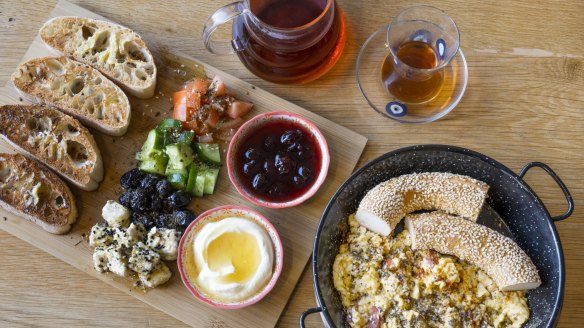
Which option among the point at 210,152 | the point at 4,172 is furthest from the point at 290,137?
the point at 4,172

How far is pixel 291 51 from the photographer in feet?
8.29

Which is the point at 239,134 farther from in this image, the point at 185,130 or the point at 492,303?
the point at 492,303

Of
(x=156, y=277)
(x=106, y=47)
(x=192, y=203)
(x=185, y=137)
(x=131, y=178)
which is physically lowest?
(x=156, y=277)

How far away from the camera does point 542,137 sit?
2588mm

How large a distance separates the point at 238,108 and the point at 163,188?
432 millimetres

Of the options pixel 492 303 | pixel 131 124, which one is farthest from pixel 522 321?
pixel 131 124

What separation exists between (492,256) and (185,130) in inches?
49.9

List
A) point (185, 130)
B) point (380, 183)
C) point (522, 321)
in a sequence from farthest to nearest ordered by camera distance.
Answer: point (185, 130) → point (380, 183) → point (522, 321)

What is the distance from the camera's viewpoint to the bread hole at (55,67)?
2643 mm

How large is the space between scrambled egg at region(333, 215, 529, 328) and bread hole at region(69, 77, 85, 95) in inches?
50.0

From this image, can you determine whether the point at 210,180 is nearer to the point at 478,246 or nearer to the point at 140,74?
the point at 140,74

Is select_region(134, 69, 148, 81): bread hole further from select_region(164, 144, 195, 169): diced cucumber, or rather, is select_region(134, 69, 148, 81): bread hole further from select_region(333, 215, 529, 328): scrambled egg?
select_region(333, 215, 529, 328): scrambled egg

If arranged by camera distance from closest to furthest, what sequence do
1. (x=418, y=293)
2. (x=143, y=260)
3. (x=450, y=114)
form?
(x=418, y=293) < (x=143, y=260) < (x=450, y=114)

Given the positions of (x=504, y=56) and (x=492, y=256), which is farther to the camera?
(x=504, y=56)
